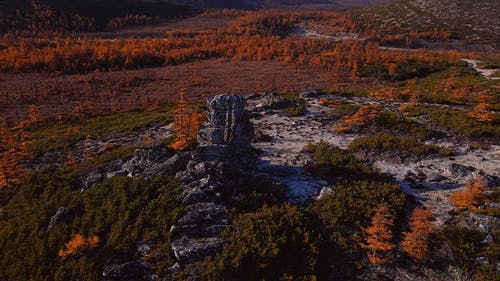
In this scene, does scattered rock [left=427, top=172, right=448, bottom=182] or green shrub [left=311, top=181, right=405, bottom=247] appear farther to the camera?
scattered rock [left=427, top=172, right=448, bottom=182]

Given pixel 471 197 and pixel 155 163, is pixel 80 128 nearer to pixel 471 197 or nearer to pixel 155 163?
pixel 155 163

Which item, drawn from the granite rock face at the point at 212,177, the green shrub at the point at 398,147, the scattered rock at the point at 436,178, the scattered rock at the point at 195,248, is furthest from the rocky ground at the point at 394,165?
the scattered rock at the point at 195,248

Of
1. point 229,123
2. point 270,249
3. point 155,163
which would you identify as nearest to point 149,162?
point 155,163

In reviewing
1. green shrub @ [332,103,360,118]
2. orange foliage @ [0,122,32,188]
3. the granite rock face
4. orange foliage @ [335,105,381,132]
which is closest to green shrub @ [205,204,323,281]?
the granite rock face

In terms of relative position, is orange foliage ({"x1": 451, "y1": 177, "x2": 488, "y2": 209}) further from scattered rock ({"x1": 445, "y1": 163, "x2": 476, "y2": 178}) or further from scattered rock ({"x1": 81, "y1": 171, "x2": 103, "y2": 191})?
scattered rock ({"x1": 81, "y1": 171, "x2": 103, "y2": 191})

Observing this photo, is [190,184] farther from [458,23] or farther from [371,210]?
[458,23]

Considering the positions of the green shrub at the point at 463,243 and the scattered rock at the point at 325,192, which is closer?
the green shrub at the point at 463,243

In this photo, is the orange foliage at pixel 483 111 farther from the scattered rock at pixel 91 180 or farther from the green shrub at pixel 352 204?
the scattered rock at pixel 91 180
